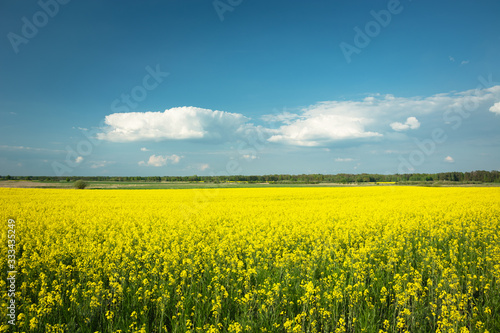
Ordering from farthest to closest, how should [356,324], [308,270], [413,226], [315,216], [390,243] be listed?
[315,216]
[413,226]
[390,243]
[308,270]
[356,324]

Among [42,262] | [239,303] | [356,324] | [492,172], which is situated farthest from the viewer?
[492,172]

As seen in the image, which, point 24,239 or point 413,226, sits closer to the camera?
point 24,239

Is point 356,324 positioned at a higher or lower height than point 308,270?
lower

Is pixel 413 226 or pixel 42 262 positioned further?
pixel 413 226

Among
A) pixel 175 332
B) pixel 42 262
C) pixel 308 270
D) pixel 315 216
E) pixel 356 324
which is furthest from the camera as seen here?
pixel 315 216

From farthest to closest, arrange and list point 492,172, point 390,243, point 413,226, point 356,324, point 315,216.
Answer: point 492,172
point 315,216
point 413,226
point 390,243
point 356,324

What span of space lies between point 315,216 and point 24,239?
1170 cm

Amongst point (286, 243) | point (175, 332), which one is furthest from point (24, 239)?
point (286, 243)

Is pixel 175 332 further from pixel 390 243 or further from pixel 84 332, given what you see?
pixel 390 243

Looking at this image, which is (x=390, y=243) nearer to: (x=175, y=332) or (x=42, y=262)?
(x=175, y=332)

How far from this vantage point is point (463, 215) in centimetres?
1361

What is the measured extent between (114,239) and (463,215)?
16.3m

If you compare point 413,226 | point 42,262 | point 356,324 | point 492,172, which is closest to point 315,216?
point 413,226

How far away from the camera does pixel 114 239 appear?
8930 mm
